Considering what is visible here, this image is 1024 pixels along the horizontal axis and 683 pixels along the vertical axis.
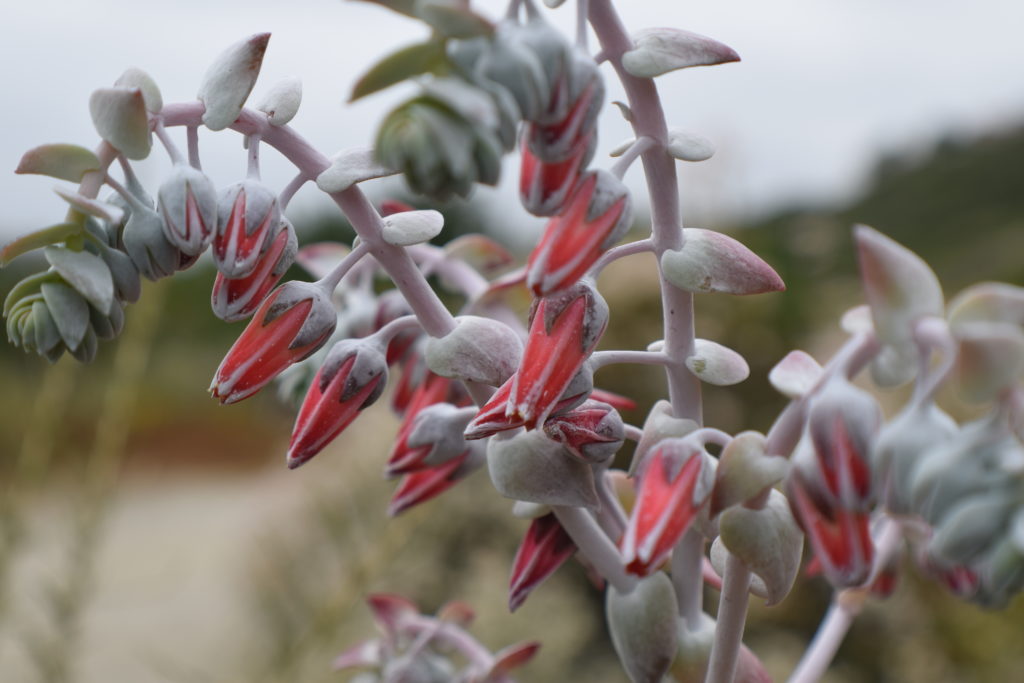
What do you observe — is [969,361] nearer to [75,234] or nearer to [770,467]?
[770,467]

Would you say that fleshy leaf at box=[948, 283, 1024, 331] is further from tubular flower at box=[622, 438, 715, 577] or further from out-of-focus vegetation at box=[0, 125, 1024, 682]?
out-of-focus vegetation at box=[0, 125, 1024, 682]

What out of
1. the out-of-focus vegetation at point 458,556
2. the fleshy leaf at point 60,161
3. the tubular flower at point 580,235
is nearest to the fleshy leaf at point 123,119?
the fleshy leaf at point 60,161

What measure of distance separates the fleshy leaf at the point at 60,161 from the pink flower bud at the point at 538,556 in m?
0.18

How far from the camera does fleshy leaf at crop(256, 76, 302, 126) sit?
287 mm

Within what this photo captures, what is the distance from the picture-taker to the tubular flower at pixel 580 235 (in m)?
0.25

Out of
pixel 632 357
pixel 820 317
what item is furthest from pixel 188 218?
pixel 820 317

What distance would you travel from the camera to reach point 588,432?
0.94ft

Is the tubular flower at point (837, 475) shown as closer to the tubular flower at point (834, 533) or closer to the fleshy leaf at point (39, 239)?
the tubular flower at point (834, 533)

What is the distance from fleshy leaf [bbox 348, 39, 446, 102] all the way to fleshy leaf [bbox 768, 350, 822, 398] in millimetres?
120

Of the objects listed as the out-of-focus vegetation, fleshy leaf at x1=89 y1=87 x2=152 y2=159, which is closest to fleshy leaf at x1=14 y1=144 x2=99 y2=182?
fleshy leaf at x1=89 y1=87 x2=152 y2=159

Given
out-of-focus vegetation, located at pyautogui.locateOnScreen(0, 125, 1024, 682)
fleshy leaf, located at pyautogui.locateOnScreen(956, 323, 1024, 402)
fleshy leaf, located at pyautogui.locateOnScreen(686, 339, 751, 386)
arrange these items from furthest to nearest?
out-of-focus vegetation, located at pyautogui.locateOnScreen(0, 125, 1024, 682)
fleshy leaf, located at pyautogui.locateOnScreen(686, 339, 751, 386)
fleshy leaf, located at pyautogui.locateOnScreen(956, 323, 1024, 402)

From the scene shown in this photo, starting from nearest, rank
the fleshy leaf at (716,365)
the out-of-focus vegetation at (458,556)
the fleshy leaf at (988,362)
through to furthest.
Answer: the fleshy leaf at (988,362), the fleshy leaf at (716,365), the out-of-focus vegetation at (458,556)

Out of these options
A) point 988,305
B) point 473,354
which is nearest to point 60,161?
point 473,354

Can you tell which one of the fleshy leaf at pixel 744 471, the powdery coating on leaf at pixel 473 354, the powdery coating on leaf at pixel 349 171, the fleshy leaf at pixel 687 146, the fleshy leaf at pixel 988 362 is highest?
the powdery coating on leaf at pixel 349 171
